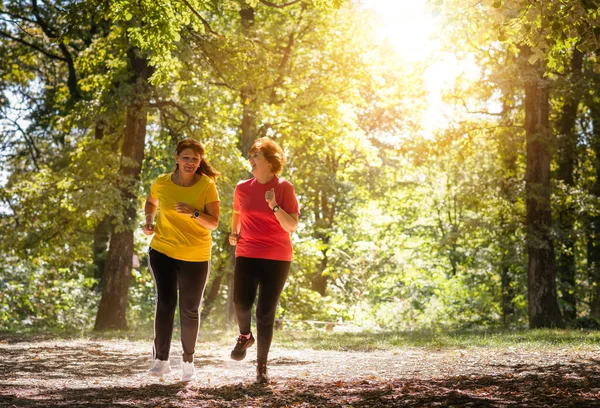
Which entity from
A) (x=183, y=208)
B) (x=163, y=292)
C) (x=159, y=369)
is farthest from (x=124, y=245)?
(x=183, y=208)

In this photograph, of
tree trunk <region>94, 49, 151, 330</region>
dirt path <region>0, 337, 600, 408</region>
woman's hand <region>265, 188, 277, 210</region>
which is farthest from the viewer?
tree trunk <region>94, 49, 151, 330</region>

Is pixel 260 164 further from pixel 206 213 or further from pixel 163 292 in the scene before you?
pixel 163 292

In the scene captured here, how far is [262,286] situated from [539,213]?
1238 cm

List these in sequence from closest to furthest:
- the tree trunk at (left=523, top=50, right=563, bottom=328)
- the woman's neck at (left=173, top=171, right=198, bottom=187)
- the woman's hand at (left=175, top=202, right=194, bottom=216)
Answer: the woman's hand at (left=175, top=202, right=194, bottom=216), the woman's neck at (left=173, top=171, right=198, bottom=187), the tree trunk at (left=523, top=50, right=563, bottom=328)

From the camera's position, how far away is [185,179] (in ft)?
23.6

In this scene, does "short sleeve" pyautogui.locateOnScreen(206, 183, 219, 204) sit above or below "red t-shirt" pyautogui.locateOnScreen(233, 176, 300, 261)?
above

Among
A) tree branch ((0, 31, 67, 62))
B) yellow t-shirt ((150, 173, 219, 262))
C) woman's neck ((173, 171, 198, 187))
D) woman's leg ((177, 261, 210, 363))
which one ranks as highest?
tree branch ((0, 31, 67, 62))

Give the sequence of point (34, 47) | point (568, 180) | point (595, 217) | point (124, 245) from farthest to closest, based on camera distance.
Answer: point (568, 180) < point (595, 217) < point (34, 47) < point (124, 245)

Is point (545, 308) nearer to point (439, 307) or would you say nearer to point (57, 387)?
point (439, 307)

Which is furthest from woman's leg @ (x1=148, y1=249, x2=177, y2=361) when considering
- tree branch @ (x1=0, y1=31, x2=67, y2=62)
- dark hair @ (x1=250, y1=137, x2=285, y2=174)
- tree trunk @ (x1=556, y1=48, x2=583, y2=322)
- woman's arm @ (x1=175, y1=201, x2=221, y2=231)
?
tree branch @ (x1=0, y1=31, x2=67, y2=62)

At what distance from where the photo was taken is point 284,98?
73.4 ft

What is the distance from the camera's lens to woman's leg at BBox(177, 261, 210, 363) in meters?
7.00

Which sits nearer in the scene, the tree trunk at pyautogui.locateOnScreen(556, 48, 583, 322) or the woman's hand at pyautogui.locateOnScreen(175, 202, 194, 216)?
the woman's hand at pyautogui.locateOnScreen(175, 202, 194, 216)

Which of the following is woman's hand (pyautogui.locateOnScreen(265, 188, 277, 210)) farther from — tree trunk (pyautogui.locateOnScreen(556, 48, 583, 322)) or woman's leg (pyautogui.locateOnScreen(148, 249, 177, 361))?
tree trunk (pyautogui.locateOnScreen(556, 48, 583, 322))
